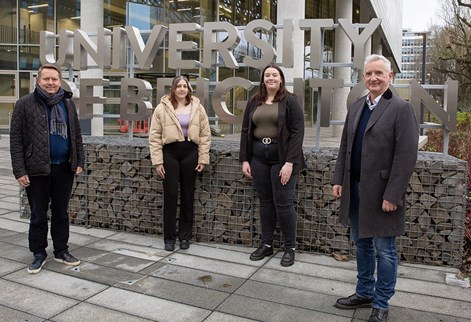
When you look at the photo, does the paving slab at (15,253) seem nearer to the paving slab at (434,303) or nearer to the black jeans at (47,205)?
the black jeans at (47,205)

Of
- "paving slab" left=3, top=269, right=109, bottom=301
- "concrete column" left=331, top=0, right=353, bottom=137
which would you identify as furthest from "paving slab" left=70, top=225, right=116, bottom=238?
"concrete column" left=331, top=0, right=353, bottom=137

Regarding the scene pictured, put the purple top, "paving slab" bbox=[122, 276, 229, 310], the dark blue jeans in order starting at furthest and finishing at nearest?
the purple top
"paving slab" bbox=[122, 276, 229, 310]
the dark blue jeans

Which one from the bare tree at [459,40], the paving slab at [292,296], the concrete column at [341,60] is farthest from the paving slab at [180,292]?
the bare tree at [459,40]

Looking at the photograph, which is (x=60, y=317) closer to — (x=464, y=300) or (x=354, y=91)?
(x=464, y=300)

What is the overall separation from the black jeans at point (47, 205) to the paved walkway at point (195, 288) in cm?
26

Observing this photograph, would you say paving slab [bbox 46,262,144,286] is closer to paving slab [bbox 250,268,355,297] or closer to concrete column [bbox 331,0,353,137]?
paving slab [bbox 250,268,355,297]

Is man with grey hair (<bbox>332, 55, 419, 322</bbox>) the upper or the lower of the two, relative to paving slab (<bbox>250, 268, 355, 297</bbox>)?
upper

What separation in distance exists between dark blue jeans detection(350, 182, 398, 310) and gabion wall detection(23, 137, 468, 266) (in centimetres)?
132

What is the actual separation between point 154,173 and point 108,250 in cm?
108

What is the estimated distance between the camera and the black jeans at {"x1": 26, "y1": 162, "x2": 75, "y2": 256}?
4469mm

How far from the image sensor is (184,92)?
5.10m

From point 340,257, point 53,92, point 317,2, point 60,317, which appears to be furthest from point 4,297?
point 317,2

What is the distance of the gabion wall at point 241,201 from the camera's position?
4.70 metres

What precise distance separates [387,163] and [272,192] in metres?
1.68
